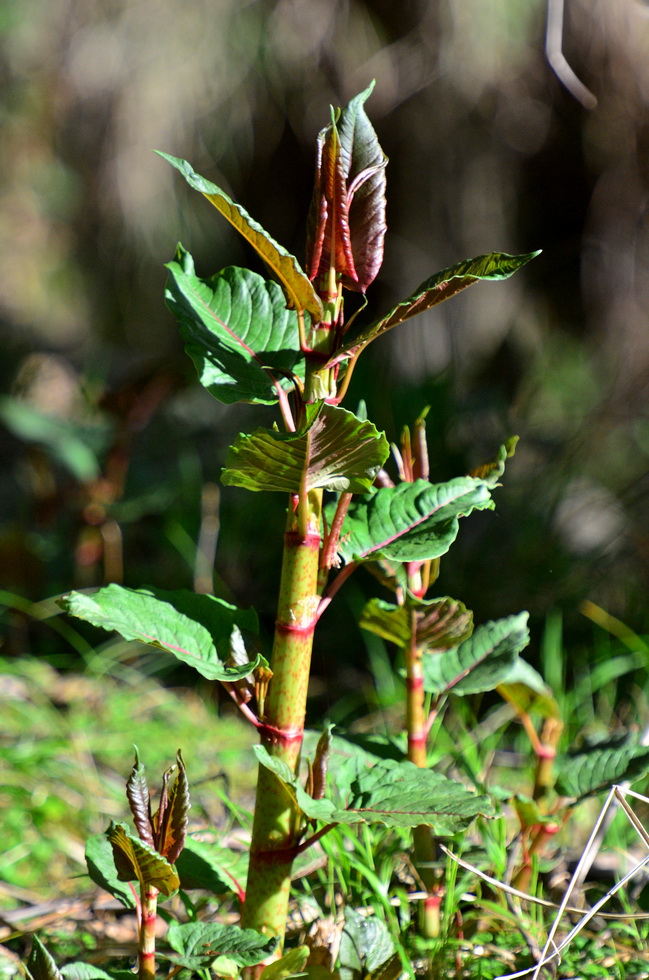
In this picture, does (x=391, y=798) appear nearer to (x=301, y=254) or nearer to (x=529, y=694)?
(x=529, y=694)

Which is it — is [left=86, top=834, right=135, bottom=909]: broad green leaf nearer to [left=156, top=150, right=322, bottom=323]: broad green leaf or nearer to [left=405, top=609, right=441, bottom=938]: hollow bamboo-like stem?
[left=405, top=609, right=441, bottom=938]: hollow bamboo-like stem

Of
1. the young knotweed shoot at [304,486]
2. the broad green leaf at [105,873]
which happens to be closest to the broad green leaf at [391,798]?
the young knotweed shoot at [304,486]

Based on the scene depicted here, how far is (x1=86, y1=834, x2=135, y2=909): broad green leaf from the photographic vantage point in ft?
1.60

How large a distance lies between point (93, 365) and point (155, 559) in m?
0.70

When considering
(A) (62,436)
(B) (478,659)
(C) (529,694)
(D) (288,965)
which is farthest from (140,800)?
(A) (62,436)

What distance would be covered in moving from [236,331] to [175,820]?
29 centimetres

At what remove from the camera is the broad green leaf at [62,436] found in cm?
136

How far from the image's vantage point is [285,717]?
49 cm

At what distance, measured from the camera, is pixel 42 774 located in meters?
0.99

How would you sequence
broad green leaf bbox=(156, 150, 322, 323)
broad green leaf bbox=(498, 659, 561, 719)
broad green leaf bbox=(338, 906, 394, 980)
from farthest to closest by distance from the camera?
broad green leaf bbox=(498, 659, 561, 719)
broad green leaf bbox=(338, 906, 394, 980)
broad green leaf bbox=(156, 150, 322, 323)

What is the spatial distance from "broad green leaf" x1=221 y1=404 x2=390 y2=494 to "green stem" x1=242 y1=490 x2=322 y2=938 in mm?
36

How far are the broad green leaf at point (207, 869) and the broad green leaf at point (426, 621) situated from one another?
0.19 m

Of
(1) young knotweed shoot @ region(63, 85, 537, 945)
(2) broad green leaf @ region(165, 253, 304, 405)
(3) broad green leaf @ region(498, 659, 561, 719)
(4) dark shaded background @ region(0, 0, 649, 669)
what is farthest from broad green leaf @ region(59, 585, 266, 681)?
(4) dark shaded background @ region(0, 0, 649, 669)

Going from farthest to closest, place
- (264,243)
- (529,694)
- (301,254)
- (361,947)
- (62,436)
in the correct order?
(301,254) < (62,436) < (529,694) < (361,947) < (264,243)
